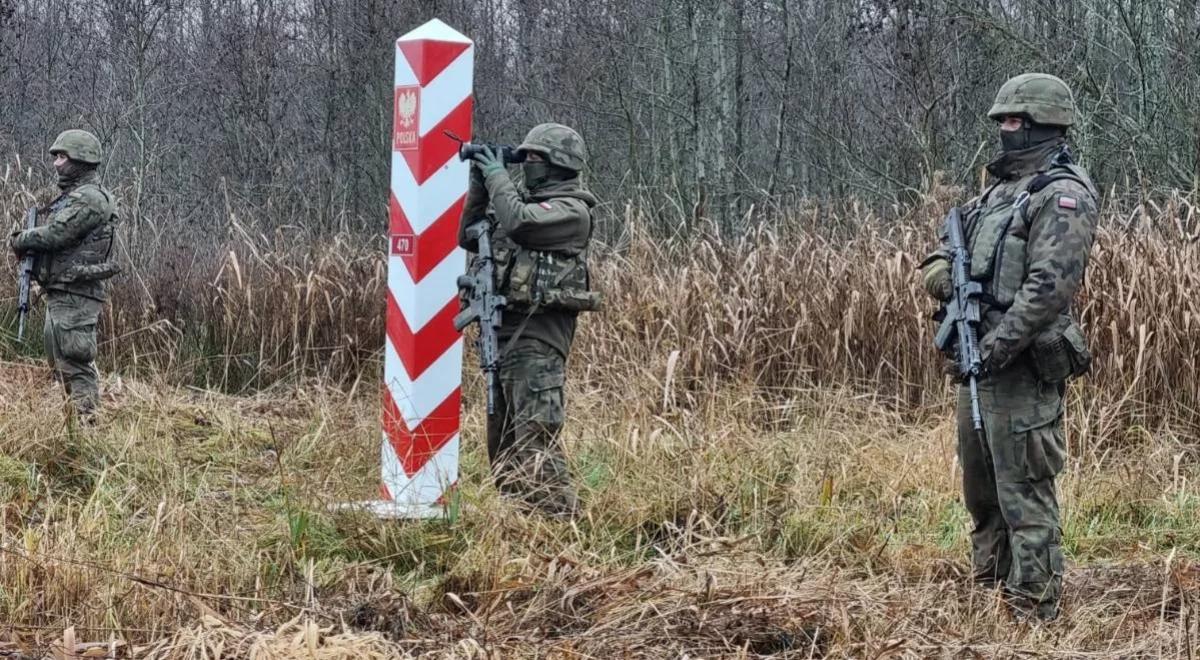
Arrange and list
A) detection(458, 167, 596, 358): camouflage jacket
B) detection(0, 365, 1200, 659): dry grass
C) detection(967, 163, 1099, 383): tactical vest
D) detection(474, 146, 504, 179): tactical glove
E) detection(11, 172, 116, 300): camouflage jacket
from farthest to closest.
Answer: detection(11, 172, 116, 300): camouflage jacket
detection(458, 167, 596, 358): camouflage jacket
detection(474, 146, 504, 179): tactical glove
detection(967, 163, 1099, 383): tactical vest
detection(0, 365, 1200, 659): dry grass

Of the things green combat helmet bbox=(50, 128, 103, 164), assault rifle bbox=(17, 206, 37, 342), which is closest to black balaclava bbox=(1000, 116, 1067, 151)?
green combat helmet bbox=(50, 128, 103, 164)

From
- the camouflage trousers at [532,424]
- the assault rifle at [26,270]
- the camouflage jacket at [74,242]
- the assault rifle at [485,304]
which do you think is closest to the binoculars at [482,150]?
the assault rifle at [485,304]

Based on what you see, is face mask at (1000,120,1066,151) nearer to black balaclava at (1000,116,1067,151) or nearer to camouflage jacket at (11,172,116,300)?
black balaclava at (1000,116,1067,151)

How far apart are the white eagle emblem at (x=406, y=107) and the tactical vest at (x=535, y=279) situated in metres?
0.61

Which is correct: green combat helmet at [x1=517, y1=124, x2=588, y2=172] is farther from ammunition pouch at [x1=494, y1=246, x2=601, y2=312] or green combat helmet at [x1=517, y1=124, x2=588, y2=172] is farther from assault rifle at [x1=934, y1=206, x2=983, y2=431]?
assault rifle at [x1=934, y1=206, x2=983, y2=431]

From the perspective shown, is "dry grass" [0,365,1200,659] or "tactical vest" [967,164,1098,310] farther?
"tactical vest" [967,164,1098,310]

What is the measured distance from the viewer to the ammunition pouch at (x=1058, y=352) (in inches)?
155

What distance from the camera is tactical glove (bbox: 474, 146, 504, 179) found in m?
4.85

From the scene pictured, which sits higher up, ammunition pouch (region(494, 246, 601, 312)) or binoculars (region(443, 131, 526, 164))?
binoculars (region(443, 131, 526, 164))

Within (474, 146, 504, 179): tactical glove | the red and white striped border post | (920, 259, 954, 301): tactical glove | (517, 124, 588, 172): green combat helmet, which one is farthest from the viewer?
(517, 124, 588, 172): green combat helmet

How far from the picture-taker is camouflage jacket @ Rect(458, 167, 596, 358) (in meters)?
4.95

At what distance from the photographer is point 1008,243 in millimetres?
3979

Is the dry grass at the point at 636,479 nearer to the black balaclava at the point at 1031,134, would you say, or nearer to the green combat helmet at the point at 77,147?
the green combat helmet at the point at 77,147

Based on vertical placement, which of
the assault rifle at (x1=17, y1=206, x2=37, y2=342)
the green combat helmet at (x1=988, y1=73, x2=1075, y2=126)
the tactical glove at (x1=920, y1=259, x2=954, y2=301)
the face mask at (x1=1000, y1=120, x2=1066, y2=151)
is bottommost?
the assault rifle at (x1=17, y1=206, x2=37, y2=342)
